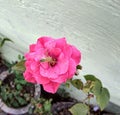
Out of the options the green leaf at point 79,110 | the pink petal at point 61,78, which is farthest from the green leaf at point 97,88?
the pink petal at point 61,78

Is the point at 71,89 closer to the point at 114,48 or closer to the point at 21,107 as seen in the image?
the point at 21,107

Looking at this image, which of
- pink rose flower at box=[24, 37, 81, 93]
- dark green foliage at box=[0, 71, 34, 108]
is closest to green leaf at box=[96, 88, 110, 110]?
pink rose flower at box=[24, 37, 81, 93]

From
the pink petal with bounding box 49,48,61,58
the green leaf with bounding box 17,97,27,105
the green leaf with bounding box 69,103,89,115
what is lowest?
the green leaf with bounding box 17,97,27,105

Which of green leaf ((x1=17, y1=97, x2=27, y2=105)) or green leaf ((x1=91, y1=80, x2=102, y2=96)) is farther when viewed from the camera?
green leaf ((x1=17, y1=97, x2=27, y2=105))

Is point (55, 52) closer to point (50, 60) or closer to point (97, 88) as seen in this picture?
point (50, 60)

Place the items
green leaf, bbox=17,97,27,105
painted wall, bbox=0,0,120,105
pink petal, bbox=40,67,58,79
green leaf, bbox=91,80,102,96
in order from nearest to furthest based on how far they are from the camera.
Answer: pink petal, bbox=40,67,58,79 → green leaf, bbox=91,80,102,96 → painted wall, bbox=0,0,120,105 → green leaf, bbox=17,97,27,105

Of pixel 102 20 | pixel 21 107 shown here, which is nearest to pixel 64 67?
pixel 102 20

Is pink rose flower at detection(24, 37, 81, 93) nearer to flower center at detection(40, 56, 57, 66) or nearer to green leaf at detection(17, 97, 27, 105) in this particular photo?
flower center at detection(40, 56, 57, 66)

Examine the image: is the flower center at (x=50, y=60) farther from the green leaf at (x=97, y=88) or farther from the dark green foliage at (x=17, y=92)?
the dark green foliage at (x=17, y=92)
